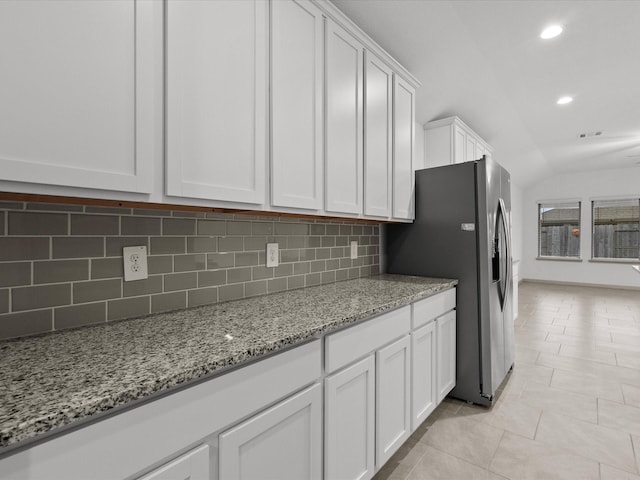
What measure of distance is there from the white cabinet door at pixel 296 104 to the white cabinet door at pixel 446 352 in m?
1.23

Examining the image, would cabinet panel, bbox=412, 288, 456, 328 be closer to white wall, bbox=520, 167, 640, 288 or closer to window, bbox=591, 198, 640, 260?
white wall, bbox=520, 167, 640, 288

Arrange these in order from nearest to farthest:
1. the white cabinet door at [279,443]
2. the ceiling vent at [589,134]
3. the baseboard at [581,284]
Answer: the white cabinet door at [279,443], the ceiling vent at [589,134], the baseboard at [581,284]

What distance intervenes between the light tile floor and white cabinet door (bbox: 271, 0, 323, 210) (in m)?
1.54

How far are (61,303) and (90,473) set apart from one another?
67 cm

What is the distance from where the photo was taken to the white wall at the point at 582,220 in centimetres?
712

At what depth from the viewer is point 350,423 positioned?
141cm

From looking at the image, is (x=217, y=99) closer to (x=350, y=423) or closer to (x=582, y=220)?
(x=350, y=423)

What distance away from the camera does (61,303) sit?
113 cm

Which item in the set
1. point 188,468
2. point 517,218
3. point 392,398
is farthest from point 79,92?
point 517,218

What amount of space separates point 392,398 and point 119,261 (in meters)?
1.41

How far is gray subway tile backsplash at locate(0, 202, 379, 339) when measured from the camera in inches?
41.6

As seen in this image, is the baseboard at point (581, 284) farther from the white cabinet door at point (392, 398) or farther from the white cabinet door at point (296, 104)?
the white cabinet door at point (296, 104)

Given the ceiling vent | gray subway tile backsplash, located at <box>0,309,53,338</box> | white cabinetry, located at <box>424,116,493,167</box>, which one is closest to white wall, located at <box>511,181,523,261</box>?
the ceiling vent

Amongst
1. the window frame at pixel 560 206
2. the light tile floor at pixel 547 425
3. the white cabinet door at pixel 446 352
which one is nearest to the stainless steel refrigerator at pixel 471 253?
the white cabinet door at pixel 446 352
